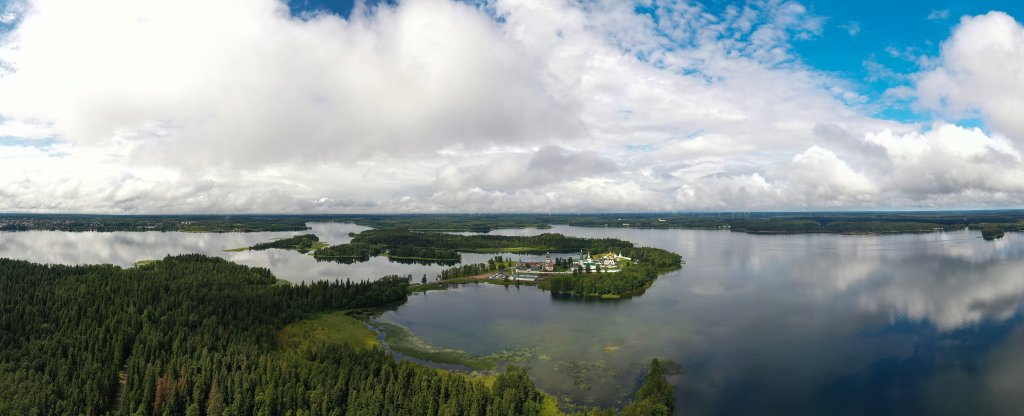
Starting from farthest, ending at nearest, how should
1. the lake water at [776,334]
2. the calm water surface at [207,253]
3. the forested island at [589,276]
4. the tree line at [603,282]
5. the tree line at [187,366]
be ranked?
1. the calm water surface at [207,253]
2. the forested island at [589,276]
3. the tree line at [603,282]
4. the lake water at [776,334]
5. the tree line at [187,366]

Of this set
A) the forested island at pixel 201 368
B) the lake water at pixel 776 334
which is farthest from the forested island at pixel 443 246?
the forested island at pixel 201 368

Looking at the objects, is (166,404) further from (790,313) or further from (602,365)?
(790,313)

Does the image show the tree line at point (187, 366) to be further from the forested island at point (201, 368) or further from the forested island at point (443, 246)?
the forested island at point (443, 246)

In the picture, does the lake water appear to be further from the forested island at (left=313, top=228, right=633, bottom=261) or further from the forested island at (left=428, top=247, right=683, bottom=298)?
the forested island at (left=313, top=228, right=633, bottom=261)

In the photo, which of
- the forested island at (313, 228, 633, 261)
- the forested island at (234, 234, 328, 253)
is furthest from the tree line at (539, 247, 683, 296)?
the forested island at (234, 234, 328, 253)

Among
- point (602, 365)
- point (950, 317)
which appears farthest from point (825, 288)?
point (602, 365)

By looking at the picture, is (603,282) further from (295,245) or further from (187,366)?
(295,245)
